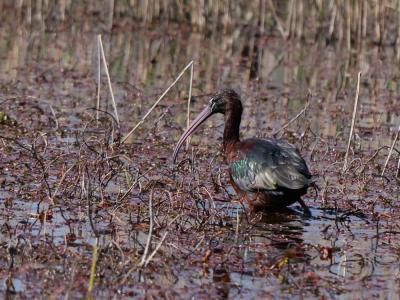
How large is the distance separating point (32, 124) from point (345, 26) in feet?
27.4

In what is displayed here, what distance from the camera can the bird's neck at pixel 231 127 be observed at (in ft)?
30.7

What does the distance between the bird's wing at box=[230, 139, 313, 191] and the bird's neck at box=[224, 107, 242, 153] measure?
0.31m

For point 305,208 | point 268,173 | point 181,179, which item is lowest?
point 181,179

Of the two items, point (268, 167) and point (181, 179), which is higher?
point (268, 167)

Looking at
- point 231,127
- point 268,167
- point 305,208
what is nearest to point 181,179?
point 231,127

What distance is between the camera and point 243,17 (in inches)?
754

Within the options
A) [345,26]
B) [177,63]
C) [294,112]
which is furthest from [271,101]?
[345,26]

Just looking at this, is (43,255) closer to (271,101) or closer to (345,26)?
(271,101)

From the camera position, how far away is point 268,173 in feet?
28.4

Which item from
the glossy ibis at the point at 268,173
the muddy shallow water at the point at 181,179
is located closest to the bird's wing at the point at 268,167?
the glossy ibis at the point at 268,173

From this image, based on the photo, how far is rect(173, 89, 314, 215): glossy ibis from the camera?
852 cm

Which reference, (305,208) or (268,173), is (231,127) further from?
(305,208)

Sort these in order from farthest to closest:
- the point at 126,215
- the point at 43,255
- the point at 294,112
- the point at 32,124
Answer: the point at 294,112 < the point at 32,124 < the point at 126,215 < the point at 43,255

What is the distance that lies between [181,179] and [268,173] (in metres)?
1.10
